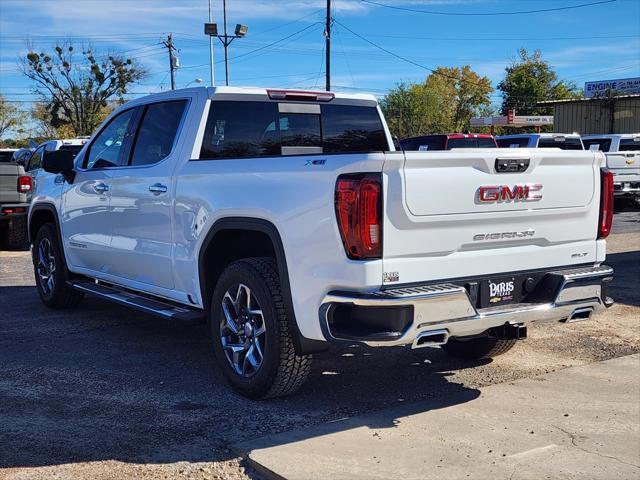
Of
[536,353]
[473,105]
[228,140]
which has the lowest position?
[536,353]

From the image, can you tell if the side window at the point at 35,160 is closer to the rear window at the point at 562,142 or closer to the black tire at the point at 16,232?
the black tire at the point at 16,232

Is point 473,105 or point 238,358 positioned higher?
point 473,105

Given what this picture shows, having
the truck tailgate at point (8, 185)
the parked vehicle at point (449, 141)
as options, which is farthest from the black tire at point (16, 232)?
the parked vehicle at point (449, 141)

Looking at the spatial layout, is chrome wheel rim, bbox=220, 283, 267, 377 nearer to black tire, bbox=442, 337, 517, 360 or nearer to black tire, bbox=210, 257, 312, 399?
black tire, bbox=210, 257, 312, 399

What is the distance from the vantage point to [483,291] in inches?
168

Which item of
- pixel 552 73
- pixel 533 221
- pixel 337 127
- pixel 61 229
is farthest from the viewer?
pixel 552 73

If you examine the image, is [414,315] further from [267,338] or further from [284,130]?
[284,130]

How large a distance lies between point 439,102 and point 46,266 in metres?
68.3

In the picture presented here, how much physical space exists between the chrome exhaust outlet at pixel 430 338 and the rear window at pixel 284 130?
1.62m

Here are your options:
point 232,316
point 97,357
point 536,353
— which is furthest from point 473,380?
point 97,357

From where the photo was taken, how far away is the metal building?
43969 millimetres

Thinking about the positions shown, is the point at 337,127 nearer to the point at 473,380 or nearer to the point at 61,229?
the point at 473,380

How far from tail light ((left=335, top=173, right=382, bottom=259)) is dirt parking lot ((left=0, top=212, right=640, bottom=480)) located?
1.21 meters

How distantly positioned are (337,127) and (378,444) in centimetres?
302
